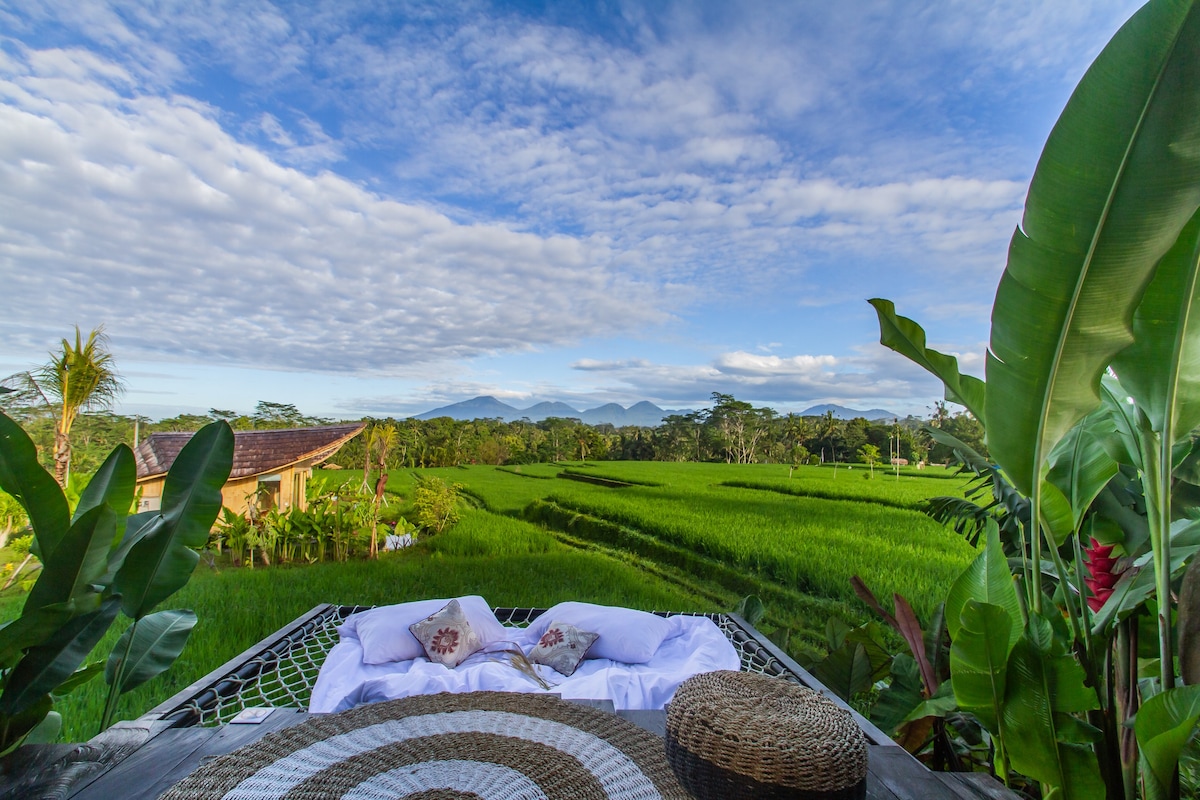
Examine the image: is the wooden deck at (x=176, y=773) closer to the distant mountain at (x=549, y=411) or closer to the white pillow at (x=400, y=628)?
the white pillow at (x=400, y=628)

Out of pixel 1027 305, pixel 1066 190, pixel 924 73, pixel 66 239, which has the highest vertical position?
pixel 924 73

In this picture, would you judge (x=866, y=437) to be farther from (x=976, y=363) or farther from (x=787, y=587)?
(x=976, y=363)

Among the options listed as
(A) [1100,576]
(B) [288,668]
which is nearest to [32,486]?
(B) [288,668]

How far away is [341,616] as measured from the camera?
2682 millimetres

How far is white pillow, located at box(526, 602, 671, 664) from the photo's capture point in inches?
88.1

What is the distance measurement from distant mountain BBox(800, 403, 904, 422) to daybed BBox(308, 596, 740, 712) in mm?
2116

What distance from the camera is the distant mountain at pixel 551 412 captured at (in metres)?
4.57

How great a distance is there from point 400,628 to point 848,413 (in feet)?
10.6

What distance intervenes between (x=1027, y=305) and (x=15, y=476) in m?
1.80

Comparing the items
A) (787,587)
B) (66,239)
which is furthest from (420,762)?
(66,239)

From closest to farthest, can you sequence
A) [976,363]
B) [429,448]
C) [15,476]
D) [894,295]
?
[15,476] < [976,363] < [894,295] < [429,448]

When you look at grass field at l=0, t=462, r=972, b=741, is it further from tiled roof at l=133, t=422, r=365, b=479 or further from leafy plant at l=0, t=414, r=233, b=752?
leafy plant at l=0, t=414, r=233, b=752

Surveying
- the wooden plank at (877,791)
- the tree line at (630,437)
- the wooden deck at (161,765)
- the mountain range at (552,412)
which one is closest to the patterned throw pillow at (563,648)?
the wooden deck at (161,765)

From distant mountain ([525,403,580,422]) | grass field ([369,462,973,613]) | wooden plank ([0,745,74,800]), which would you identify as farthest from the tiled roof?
wooden plank ([0,745,74,800])
